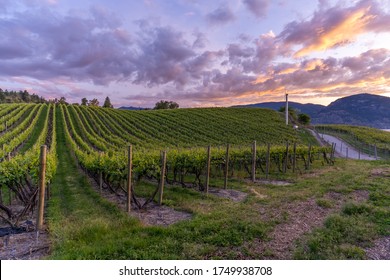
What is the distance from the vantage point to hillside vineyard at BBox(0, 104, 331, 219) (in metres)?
10.7

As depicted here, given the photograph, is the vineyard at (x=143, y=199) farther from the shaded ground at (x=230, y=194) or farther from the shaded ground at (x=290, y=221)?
the shaded ground at (x=290, y=221)

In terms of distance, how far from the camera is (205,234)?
21.2 feet

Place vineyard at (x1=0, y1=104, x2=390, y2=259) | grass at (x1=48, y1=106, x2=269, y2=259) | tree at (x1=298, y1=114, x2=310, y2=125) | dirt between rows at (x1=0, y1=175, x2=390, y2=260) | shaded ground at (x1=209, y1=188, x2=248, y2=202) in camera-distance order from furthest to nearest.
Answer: tree at (x1=298, y1=114, x2=310, y2=125) → shaded ground at (x1=209, y1=188, x2=248, y2=202) → vineyard at (x1=0, y1=104, x2=390, y2=259) → dirt between rows at (x1=0, y1=175, x2=390, y2=260) → grass at (x1=48, y1=106, x2=269, y2=259)

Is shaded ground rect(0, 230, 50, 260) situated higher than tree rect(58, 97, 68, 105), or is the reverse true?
tree rect(58, 97, 68, 105)

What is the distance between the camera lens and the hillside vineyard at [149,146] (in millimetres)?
10656

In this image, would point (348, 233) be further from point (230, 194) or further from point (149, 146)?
point (149, 146)

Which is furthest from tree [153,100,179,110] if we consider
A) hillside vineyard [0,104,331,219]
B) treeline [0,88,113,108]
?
hillside vineyard [0,104,331,219]

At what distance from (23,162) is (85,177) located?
6.84 metres

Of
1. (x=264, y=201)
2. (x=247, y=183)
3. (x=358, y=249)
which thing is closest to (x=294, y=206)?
(x=264, y=201)


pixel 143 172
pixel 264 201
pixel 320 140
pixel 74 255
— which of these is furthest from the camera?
pixel 320 140

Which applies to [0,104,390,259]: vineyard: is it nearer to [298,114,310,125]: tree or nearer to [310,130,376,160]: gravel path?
[310,130,376,160]: gravel path

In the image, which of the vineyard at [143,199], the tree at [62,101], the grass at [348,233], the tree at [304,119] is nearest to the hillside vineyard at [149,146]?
the vineyard at [143,199]

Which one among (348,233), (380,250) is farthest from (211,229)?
(380,250)

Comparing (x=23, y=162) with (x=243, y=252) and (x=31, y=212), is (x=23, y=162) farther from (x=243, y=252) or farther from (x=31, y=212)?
(x=243, y=252)
